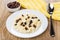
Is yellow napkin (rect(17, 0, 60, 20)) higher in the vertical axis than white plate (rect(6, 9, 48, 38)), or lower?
higher

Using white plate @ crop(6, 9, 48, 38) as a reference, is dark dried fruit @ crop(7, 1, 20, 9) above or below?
above

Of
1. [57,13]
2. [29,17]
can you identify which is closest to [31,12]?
[29,17]

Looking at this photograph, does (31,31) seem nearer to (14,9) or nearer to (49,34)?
(49,34)

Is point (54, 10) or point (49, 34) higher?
point (54, 10)

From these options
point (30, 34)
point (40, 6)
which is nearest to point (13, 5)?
point (40, 6)

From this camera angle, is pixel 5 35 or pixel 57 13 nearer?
pixel 5 35

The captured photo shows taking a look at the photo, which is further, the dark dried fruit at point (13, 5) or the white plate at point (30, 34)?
the dark dried fruit at point (13, 5)

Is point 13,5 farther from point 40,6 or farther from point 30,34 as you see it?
point 30,34

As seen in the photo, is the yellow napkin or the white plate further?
the yellow napkin

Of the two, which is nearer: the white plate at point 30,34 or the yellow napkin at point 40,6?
the white plate at point 30,34

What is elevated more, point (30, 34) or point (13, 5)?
point (13, 5)

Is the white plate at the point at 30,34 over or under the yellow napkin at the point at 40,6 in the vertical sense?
under
